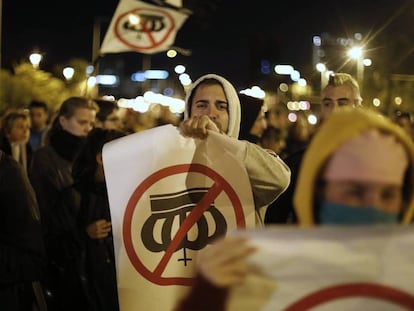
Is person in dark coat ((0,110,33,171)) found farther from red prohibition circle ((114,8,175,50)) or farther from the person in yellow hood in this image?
the person in yellow hood

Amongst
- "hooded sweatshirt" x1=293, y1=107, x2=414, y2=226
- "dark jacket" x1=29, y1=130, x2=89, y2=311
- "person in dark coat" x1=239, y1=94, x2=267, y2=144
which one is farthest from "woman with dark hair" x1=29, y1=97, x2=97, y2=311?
"hooded sweatshirt" x1=293, y1=107, x2=414, y2=226

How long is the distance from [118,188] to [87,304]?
147 centimetres

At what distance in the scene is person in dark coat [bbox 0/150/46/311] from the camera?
3906 mm

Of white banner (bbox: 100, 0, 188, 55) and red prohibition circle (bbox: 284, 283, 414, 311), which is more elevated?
white banner (bbox: 100, 0, 188, 55)

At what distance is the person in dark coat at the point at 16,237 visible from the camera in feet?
12.8

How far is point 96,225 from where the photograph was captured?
489cm

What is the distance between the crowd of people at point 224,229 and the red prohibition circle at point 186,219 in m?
0.11

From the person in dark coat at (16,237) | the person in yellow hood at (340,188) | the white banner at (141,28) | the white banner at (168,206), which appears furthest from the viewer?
the white banner at (141,28)

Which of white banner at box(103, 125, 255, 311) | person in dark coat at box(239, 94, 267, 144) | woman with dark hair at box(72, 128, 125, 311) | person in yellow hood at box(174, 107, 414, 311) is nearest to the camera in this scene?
person in yellow hood at box(174, 107, 414, 311)

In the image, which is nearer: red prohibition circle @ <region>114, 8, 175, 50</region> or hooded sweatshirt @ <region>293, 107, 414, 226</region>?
hooded sweatshirt @ <region>293, 107, 414, 226</region>

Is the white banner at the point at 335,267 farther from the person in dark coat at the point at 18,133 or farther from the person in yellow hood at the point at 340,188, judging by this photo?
the person in dark coat at the point at 18,133

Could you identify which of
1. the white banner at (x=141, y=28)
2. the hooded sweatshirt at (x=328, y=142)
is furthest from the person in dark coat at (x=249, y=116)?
the white banner at (x=141, y=28)

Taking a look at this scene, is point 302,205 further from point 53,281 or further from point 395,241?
Result: point 53,281

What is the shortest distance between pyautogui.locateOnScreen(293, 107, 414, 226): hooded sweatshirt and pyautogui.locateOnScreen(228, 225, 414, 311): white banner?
0.25 feet
